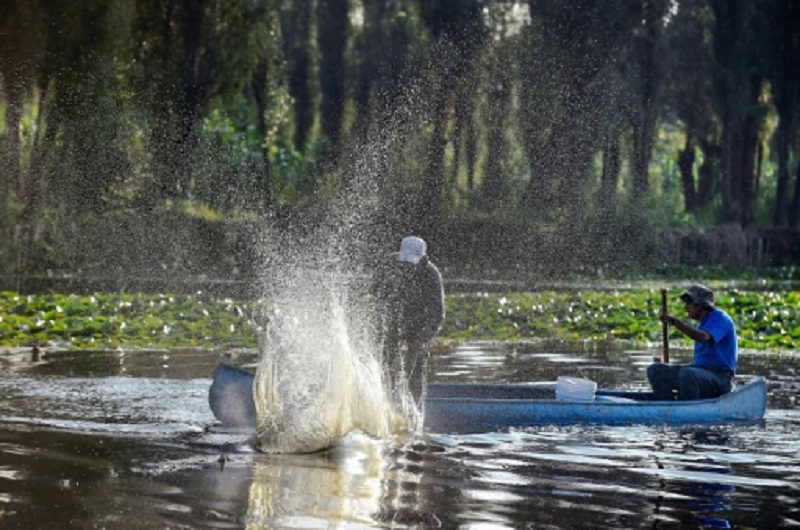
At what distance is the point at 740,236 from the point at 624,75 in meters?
7.60

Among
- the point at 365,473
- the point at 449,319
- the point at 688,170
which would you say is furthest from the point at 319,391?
the point at 688,170

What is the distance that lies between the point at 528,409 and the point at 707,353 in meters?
2.32

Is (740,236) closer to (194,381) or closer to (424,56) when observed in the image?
(424,56)

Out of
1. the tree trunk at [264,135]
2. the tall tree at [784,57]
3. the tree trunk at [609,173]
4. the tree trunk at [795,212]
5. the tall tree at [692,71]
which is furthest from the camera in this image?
the tree trunk at [795,212]

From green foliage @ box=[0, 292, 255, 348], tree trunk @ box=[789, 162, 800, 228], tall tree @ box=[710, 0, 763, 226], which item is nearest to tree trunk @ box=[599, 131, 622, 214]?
tall tree @ box=[710, 0, 763, 226]

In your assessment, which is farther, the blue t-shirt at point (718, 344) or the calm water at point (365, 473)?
the blue t-shirt at point (718, 344)

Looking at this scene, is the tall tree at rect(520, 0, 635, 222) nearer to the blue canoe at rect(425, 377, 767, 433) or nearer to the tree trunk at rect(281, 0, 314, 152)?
the tree trunk at rect(281, 0, 314, 152)

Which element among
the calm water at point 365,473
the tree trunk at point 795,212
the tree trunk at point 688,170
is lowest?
the calm water at point 365,473

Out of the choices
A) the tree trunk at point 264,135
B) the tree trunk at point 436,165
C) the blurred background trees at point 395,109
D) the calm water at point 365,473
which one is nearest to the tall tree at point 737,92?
the blurred background trees at point 395,109

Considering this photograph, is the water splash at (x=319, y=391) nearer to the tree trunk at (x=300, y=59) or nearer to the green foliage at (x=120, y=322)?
the green foliage at (x=120, y=322)

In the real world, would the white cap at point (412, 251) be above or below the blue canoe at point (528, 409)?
above

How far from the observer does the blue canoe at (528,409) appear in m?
14.0

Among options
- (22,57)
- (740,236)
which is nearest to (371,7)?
(740,236)

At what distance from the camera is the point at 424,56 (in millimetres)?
54281
